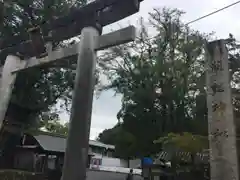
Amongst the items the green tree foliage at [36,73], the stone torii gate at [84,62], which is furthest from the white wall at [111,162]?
the stone torii gate at [84,62]

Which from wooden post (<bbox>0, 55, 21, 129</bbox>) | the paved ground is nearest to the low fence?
the paved ground

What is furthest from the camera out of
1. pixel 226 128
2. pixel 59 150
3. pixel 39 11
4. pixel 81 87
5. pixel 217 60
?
pixel 59 150

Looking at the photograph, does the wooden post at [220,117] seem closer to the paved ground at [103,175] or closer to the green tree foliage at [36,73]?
the green tree foliage at [36,73]

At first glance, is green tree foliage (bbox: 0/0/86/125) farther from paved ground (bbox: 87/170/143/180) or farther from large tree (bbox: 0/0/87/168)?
paved ground (bbox: 87/170/143/180)

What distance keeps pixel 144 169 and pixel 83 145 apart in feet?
35.1

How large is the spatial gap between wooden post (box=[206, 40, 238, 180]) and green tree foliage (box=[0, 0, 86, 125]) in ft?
27.1

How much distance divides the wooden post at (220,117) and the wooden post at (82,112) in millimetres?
2585

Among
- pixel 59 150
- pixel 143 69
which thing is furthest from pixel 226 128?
pixel 59 150

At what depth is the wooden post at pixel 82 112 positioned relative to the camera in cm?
600

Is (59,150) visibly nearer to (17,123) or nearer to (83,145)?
(17,123)

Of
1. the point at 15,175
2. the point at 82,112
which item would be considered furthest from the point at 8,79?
the point at 15,175

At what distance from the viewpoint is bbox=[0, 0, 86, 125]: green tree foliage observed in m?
14.4

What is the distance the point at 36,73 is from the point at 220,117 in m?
12.4

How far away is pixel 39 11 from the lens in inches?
569
